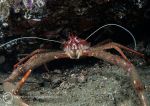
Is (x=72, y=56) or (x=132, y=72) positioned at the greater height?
(x=132, y=72)

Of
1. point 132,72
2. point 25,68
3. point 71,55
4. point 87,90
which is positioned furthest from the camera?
point 71,55

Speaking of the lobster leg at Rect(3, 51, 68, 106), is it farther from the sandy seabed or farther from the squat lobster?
the sandy seabed

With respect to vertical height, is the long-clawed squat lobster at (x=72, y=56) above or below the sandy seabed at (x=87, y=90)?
above

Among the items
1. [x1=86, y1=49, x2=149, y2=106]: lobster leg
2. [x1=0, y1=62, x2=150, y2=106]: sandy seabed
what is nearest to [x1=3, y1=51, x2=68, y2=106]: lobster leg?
[x1=0, y1=62, x2=150, y2=106]: sandy seabed

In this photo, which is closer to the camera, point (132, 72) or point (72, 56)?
point (132, 72)

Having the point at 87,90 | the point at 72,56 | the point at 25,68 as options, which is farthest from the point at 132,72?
the point at 25,68

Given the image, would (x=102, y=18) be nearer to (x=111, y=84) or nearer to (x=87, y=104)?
(x=111, y=84)

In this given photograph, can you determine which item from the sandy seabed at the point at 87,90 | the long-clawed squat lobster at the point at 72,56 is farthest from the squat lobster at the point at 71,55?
the sandy seabed at the point at 87,90

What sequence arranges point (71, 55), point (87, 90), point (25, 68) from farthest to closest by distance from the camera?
1. point (71, 55)
2. point (25, 68)
3. point (87, 90)

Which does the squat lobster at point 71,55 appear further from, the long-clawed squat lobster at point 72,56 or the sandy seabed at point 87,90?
the sandy seabed at point 87,90

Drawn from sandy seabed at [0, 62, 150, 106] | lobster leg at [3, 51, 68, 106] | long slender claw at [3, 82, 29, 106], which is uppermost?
lobster leg at [3, 51, 68, 106]

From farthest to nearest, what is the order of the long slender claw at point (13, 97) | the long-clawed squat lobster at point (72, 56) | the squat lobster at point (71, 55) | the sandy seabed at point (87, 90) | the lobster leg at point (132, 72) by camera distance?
1. the squat lobster at point (71, 55)
2. the long-clawed squat lobster at point (72, 56)
3. the sandy seabed at point (87, 90)
4. the long slender claw at point (13, 97)
5. the lobster leg at point (132, 72)

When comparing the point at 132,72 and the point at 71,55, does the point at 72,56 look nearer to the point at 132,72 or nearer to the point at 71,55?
the point at 71,55
